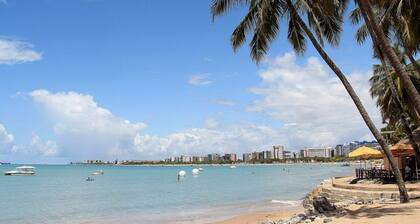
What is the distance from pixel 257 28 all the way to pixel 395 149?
10020 mm

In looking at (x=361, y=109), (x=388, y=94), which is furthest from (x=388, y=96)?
(x=361, y=109)

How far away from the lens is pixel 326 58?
15633 mm

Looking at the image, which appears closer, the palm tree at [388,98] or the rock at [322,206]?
the rock at [322,206]

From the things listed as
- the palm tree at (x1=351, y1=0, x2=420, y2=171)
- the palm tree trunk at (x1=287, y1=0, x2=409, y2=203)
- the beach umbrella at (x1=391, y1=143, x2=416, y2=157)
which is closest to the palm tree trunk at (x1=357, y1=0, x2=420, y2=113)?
the palm tree trunk at (x1=287, y1=0, x2=409, y2=203)

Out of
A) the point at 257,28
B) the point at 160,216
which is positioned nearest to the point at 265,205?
the point at 160,216

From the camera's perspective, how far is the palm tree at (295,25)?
51.2ft

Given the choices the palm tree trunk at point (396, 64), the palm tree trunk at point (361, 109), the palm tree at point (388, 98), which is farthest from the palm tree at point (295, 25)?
the palm tree at point (388, 98)

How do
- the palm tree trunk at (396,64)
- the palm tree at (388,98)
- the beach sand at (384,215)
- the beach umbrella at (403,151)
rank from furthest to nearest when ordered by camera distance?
the palm tree at (388,98), the beach umbrella at (403,151), the palm tree trunk at (396,64), the beach sand at (384,215)

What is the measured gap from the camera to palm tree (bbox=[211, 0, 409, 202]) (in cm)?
1561

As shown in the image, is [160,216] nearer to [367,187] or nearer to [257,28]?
[367,187]

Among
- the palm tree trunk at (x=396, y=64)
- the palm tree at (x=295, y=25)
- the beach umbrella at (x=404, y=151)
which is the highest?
the palm tree at (x=295, y=25)

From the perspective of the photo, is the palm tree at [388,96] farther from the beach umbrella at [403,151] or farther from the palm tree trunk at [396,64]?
the palm tree trunk at [396,64]

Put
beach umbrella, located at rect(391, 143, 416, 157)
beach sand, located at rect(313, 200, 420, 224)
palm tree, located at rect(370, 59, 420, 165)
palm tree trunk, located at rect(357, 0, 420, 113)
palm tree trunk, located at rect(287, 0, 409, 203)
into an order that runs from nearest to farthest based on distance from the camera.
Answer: beach sand, located at rect(313, 200, 420, 224) → palm tree trunk, located at rect(357, 0, 420, 113) → palm tree trunk, located at rect(287, 0, 409, 203) → beach umbrella, located at rect(391, 143, 416, 157) → palm tree, located at rect(370, 59, 420, 165)

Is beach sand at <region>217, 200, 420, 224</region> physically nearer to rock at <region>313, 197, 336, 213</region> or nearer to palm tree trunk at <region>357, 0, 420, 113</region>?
rock at <region>313, 197, 336, 213</region>
